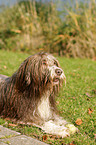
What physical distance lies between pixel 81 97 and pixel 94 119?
3.86ft

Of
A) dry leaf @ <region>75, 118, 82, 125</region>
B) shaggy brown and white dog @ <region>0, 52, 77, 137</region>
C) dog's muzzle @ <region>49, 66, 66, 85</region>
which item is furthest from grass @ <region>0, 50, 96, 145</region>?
dog's muzzle @ <region>49, 66, 66, 85</region>

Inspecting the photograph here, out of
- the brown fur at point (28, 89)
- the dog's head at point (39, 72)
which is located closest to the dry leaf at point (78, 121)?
the brown fur at point (28, 89)

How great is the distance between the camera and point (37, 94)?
3.76m

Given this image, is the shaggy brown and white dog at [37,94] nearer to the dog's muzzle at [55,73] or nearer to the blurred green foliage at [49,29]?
the dog's muzzle at [55,73]

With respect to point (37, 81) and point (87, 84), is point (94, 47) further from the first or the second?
point (37, 81)

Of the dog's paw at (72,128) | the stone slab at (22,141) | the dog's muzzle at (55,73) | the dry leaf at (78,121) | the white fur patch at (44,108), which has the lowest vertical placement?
the dry leaf at (78,121)

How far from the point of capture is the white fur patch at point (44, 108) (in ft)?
12.6

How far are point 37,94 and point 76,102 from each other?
5.13 feet

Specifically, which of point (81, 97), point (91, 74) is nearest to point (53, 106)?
point (81, 97)

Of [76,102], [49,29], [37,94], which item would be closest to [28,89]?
[37,94]

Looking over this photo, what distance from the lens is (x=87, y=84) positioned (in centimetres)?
654

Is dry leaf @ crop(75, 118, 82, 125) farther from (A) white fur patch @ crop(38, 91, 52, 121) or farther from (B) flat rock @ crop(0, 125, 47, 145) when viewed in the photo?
(B) flat rock @ crop(0, 125, 47, 145)

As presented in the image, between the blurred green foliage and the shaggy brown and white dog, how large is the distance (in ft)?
23.1

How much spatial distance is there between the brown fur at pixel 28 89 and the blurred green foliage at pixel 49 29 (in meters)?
7.09
